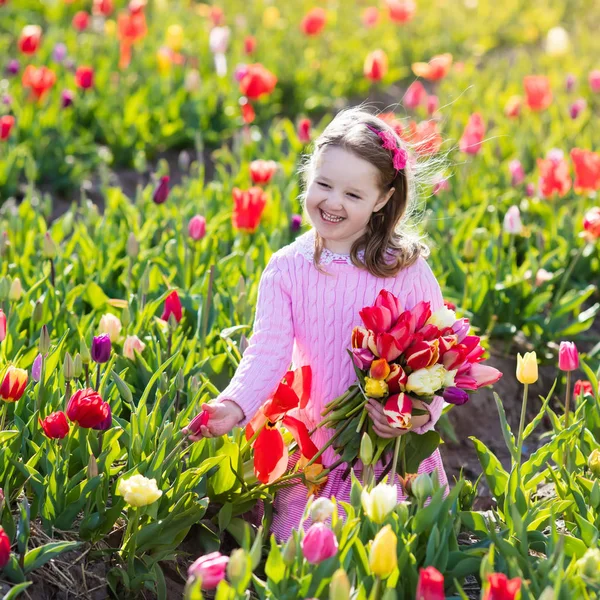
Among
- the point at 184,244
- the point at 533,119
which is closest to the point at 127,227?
the point at 184,244

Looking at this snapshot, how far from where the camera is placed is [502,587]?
1636 millimetres

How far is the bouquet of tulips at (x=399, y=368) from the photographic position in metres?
2.11

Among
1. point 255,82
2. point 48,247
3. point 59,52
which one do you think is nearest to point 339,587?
point 48,247

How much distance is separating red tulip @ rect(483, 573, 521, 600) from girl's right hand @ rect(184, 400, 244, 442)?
0.78 m

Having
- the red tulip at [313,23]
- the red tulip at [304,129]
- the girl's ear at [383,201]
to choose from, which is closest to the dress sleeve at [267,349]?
the girl's ear at [383,201]

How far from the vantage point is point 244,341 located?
2.74 m

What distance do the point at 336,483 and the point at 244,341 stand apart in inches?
20.3

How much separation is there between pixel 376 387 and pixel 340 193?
476 mm

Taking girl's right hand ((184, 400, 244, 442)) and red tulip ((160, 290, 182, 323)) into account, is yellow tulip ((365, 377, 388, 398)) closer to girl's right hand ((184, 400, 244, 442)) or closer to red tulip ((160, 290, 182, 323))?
girl's right hand ((184, 400, 244, 442))

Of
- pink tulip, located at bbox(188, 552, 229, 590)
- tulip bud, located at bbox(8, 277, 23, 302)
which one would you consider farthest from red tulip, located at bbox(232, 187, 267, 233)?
pink tulip, located at bbox(188, 552, 229, 590)

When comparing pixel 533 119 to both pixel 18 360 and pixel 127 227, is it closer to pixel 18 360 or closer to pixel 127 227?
pixel 127 227

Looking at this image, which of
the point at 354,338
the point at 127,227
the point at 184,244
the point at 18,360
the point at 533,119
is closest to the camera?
the point at 354,338

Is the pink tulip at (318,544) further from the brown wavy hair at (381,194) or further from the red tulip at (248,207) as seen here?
the red tulip at (248,207)

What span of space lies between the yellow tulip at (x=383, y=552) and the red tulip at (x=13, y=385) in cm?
93
